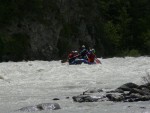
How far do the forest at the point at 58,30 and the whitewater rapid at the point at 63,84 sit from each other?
963cm

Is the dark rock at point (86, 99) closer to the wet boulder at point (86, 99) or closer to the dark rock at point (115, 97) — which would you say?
the wet boulder at point (86, 99)

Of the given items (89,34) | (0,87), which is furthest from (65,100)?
(89,34)

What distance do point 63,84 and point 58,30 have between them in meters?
22.0

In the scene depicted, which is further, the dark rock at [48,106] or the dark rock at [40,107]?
the dark rock at [48,106]

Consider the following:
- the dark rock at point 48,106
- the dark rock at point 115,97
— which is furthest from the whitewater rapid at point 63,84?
the dark rock at point 115,97

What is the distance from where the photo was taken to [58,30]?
1636 inches

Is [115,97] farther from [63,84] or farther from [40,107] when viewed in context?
[63,84]

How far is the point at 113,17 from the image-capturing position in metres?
61.9

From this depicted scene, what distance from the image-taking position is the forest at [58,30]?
3706cm

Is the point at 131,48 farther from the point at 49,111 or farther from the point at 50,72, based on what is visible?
the point at 49,111

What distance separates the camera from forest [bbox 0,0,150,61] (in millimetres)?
37062

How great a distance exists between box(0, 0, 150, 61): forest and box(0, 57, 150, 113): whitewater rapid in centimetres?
963

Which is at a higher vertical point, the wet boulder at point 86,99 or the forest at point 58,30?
the forest at point 58,30

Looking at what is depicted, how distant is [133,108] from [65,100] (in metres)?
2.68
